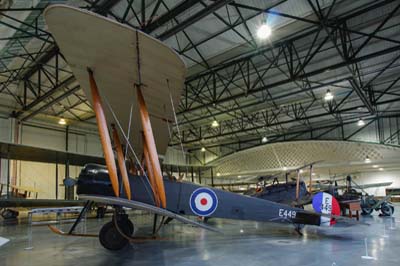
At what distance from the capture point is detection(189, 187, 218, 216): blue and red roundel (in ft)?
17.2

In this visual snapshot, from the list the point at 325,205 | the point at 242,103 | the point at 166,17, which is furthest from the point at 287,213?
the point at 242,103

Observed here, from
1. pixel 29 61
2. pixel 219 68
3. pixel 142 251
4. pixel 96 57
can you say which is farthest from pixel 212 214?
pixel 29 61

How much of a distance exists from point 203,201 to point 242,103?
11.8 metres

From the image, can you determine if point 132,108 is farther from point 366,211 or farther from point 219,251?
point 366,211

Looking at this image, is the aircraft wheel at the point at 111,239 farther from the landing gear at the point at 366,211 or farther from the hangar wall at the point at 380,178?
the hangar wall at the point at 380,178

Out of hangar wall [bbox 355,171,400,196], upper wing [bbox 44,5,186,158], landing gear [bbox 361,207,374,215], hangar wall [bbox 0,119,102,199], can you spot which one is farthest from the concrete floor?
hangar wall [bbox 355,171,400,196]

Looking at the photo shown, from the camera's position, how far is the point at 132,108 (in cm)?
447

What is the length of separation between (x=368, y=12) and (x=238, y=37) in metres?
3.66

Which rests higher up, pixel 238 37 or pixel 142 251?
pixel 238 37

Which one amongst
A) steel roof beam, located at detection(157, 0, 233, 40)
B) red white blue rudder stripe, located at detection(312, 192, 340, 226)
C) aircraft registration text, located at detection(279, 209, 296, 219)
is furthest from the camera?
red white blue rudder stripe, located at detection(312, 192, 340, 226)

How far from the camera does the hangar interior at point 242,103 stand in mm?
5348

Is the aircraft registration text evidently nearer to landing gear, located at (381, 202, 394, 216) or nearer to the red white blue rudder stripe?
the red white blue rudder stripe

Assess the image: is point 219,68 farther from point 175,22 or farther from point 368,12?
point 368,12

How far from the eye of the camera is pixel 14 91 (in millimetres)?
13812
